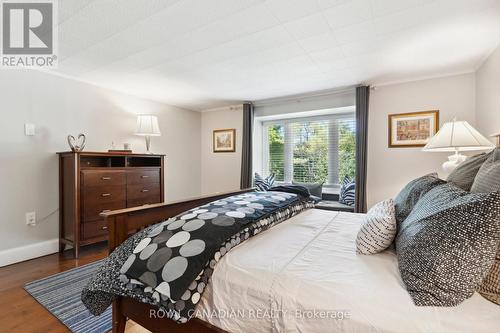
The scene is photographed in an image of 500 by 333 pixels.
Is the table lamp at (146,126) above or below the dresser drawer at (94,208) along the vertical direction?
above

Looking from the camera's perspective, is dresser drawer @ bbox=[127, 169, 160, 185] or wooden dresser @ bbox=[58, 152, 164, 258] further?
dresser drawer @ bbox=[127, 169, 160, 185]

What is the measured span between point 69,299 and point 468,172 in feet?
9.39

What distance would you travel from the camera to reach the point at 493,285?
0.80 meters

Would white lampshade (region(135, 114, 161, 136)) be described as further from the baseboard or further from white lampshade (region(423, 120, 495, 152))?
white lampshade (region(423, 120, 495, 152))

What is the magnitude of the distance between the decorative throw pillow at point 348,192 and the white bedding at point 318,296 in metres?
2.27

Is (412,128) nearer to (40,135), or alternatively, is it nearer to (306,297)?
(306,297)

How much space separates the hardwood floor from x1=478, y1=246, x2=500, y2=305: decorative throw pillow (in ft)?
6.03

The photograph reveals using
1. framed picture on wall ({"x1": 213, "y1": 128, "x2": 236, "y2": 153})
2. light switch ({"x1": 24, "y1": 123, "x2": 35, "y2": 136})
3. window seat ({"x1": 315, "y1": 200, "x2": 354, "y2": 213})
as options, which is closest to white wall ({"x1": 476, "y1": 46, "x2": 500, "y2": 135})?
window seat ({"x1": 315, "y1": 200, "x2": 354, "y2": 213})

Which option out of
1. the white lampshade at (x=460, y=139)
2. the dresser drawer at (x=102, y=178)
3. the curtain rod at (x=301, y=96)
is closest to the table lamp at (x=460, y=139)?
the white lampshade at (x=460, y=139)

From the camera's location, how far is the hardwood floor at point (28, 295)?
1.61 m

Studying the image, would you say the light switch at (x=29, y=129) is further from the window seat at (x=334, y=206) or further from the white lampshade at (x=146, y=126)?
the window seat at (x=334, y=206)

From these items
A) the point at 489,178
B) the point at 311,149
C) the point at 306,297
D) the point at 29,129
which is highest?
the point at 29,129

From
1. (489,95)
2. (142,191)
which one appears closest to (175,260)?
(142,191)

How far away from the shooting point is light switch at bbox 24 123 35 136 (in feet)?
8.93
